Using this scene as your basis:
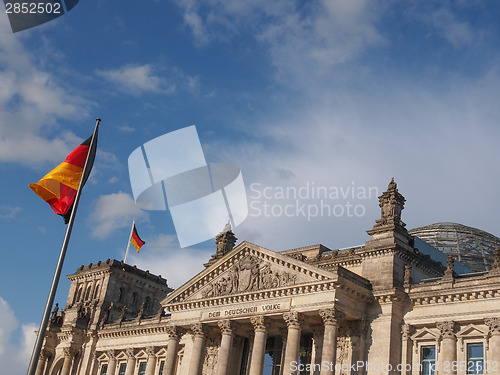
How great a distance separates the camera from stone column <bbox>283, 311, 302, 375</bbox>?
4022 cm

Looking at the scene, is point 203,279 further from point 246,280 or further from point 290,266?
point 290,266

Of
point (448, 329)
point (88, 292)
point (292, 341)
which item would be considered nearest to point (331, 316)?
point (292, 341)

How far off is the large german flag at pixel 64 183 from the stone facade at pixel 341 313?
19181 mm

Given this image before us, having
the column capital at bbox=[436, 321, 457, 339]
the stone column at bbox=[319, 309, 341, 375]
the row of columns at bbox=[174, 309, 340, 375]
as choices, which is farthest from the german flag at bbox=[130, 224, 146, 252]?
the column capital at bbox=[436, 321, 457, 339]

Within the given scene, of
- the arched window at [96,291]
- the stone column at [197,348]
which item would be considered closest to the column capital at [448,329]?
the stone column at [197,348]

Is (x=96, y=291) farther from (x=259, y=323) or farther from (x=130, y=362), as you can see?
(x=259, y=323)

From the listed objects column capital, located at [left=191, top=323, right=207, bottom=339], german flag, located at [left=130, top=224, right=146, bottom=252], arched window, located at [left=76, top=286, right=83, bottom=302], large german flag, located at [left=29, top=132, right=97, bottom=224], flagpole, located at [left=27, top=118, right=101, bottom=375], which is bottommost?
flagpole, located at [left=27, top=118, right=101, bottom=375]

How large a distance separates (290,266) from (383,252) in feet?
21.1

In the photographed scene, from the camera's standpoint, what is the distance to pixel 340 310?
40.2 m

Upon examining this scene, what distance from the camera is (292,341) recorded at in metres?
41.1

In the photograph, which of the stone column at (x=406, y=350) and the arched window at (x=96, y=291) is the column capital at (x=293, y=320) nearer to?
the stone column at (x=406, y=350)

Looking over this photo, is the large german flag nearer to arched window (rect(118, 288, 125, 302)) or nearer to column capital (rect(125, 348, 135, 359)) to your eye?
column capital (rect(125, 348, 135, 359))

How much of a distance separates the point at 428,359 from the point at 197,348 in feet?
56.1

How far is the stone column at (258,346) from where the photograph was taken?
138 feet
